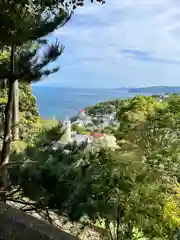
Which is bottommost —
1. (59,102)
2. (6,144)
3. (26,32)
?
(6,144)

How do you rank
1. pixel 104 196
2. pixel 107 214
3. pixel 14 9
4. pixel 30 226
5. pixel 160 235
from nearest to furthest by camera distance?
pixel 30 226 < pixel 14 9 < pixel 107 214 < pixel 104 196 < pixel 160 235

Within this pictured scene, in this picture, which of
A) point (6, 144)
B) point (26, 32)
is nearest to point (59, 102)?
point (6, 144)

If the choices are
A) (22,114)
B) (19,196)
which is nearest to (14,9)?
(19,196)

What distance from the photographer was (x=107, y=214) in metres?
3.49

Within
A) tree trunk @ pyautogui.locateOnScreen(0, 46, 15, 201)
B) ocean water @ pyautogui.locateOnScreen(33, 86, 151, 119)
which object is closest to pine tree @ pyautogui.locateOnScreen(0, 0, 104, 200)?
tree trunk @ pyautogui.locateOnScreen(0, 46, 15, 201)

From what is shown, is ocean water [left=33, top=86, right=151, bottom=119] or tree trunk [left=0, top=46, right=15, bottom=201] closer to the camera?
tree trunk [left=0, top=46, right=15, bottom=201]

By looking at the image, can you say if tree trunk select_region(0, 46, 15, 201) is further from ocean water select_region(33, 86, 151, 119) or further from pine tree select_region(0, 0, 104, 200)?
ocean water select_region(33, 86, 151, 119)

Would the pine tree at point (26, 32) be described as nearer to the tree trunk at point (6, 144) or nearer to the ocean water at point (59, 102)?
the tree trunk at point (6, 144)

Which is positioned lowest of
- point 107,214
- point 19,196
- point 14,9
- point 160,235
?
point 160,235

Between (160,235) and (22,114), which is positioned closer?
(160,235)

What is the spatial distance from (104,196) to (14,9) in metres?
1.95

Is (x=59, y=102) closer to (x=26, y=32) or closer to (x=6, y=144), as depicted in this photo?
(x=6, y=144)

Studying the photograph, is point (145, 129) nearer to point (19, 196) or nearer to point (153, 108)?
point (153, 108)

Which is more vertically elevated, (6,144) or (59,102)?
(59,102)
